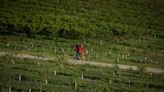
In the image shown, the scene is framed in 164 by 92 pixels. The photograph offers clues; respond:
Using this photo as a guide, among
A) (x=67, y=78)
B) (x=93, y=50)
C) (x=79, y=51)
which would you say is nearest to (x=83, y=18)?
(x=93, y=50)

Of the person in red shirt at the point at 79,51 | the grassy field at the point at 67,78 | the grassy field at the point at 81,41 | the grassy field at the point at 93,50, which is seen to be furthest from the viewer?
the grassy field at the point at 93,50

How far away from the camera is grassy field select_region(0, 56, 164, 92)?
66.3ft

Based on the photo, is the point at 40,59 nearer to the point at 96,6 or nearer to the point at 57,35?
the point at 57,35

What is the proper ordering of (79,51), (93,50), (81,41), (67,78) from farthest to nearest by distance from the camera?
(81,41)
(93,50)
(79,51)
(67,78)

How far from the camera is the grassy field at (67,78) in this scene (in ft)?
66.3

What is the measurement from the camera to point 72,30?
93.7 feet

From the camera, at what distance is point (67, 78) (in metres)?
21.3

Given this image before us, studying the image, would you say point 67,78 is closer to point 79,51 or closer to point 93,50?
point 79,51

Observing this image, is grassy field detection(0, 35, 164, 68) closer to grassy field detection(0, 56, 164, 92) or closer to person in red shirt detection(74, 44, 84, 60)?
person in red shirt detection(74, 44, 84, 60)

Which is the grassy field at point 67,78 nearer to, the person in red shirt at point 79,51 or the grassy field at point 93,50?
the person in red shirt at point 79,51

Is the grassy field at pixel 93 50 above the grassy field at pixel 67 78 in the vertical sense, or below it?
above

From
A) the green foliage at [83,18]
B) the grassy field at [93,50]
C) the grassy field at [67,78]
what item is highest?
the green foliage at [83,18]

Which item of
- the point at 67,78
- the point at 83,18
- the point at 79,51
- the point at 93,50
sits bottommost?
the point at 67,78

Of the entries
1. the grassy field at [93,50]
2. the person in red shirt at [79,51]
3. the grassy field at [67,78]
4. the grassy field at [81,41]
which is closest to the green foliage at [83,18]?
the grassy field at [81,41]
